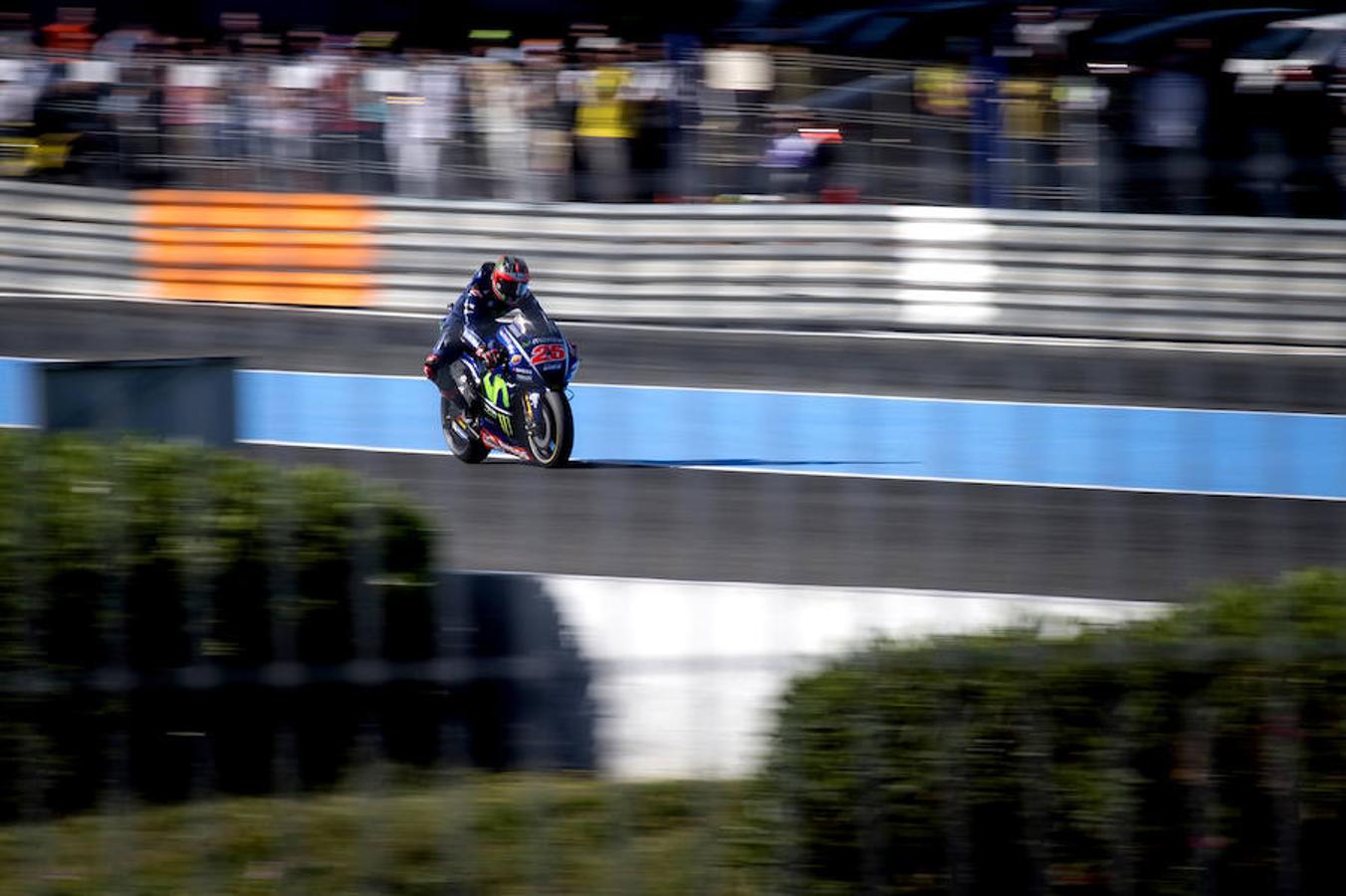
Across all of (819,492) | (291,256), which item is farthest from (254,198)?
(819,492)

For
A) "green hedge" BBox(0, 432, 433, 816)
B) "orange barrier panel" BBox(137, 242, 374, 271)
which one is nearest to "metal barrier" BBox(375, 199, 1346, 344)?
"orange barrier panel" BBox(137, 242, 374, 271)

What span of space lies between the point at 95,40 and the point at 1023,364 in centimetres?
865

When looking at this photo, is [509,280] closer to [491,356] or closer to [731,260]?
[491,356]

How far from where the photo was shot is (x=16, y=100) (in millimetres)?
14070

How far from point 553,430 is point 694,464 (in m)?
0.86

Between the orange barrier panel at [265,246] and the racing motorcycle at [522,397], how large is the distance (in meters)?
4.20

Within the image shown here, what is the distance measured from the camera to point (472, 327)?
10.6 metres

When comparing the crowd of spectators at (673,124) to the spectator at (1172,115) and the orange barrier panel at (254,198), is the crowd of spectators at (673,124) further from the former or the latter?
the orange barrier panel at (254,198)

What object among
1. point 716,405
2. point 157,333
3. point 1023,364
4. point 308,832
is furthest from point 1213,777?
point 157,333

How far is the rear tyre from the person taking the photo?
10625 millimetres

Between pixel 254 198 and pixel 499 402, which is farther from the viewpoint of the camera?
pixel 254 198

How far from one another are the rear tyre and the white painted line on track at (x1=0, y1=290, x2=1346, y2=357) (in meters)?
3.68

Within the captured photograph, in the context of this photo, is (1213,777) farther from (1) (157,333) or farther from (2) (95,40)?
(2) (95,40)

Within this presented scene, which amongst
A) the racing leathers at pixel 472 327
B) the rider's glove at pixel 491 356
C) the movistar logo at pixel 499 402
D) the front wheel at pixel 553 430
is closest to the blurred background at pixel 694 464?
the front wheel at pixel 553 430
